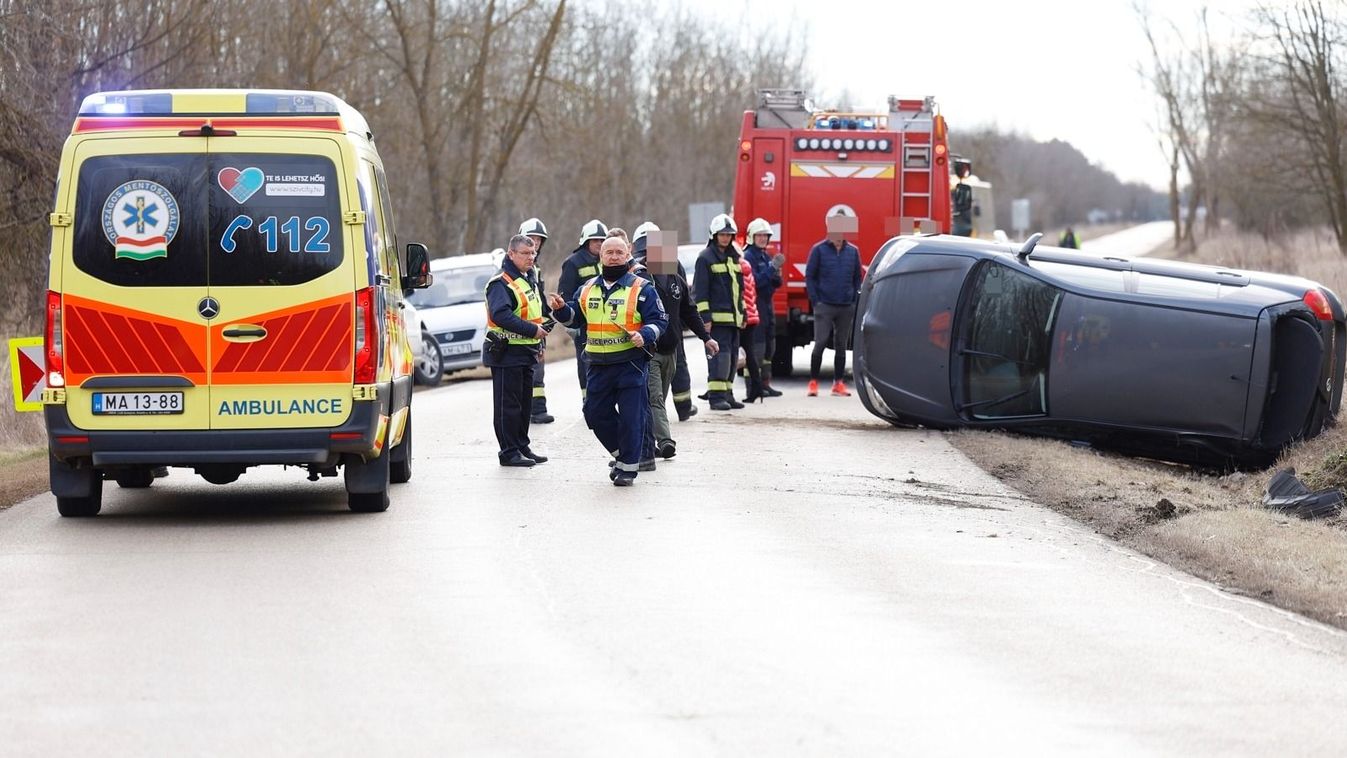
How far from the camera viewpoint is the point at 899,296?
1596cm

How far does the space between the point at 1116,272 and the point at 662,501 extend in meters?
5.31

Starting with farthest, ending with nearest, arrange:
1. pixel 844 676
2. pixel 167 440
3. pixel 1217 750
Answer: pixel 167 440 → pixel 844 676 → pixel 1217 750

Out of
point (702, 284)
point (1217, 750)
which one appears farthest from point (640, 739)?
point (702, 284)

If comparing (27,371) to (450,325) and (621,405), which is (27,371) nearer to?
(621,405)

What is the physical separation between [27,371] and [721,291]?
25.0 feet

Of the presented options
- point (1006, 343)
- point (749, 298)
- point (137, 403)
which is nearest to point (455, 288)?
point (749, 298)

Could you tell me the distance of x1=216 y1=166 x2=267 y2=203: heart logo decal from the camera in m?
10.3

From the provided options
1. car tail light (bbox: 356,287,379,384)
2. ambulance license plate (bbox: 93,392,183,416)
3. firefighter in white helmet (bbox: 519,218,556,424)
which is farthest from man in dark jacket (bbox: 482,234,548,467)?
ambulance license plate (bbox: 93,392,183,416)

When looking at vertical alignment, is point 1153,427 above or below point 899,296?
below

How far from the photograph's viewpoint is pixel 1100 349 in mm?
14672

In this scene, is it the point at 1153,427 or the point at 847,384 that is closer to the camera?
the point at 1153,427

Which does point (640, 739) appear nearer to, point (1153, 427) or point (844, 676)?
point (844, 676)

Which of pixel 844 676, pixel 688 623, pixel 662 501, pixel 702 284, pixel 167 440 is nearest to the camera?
pixel 844 676

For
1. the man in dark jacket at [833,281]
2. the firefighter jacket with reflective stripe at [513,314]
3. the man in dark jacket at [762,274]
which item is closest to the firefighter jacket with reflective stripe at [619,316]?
the firefighter jacket with reflective stripe at [513,314]
